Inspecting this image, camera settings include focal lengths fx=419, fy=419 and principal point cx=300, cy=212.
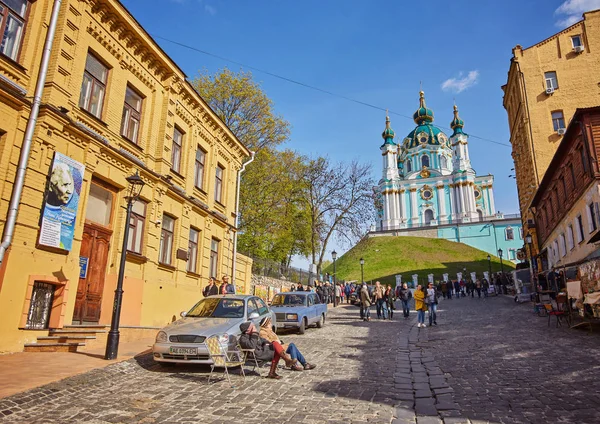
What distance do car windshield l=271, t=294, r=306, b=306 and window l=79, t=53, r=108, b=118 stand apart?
9.11 meters

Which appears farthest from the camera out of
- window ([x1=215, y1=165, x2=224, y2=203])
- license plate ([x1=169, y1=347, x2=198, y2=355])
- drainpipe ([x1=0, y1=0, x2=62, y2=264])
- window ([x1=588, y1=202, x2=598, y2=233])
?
window ([x1=215, y1=165, x2=224, y2=203])

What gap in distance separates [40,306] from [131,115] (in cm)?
698

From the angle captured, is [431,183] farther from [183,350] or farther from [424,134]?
[183,350]

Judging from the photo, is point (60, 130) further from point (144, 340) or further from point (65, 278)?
point (144, 340)

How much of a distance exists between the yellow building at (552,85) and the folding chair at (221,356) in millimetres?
29046

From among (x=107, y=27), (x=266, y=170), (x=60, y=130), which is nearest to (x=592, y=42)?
(x=266, y=170)

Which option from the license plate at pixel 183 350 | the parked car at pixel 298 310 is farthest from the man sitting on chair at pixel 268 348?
the parked car at pixel 298 310

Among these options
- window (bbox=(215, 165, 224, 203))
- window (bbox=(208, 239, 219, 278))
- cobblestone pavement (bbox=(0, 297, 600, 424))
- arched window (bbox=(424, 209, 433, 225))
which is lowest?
cobblestone pavement (bbox=(0, 297, 600, 424))

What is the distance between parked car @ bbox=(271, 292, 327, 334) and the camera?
14758 mm

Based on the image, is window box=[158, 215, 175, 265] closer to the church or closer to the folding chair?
the folding chair

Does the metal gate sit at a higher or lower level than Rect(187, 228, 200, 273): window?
lower

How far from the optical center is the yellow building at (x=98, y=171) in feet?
31.4

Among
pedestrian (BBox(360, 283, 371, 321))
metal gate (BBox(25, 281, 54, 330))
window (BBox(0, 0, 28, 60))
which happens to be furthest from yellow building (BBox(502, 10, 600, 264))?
window (BBox(0, 0, 28, 60))

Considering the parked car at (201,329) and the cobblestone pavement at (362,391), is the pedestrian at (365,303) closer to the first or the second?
the cobblestone pavement at (362,391)
